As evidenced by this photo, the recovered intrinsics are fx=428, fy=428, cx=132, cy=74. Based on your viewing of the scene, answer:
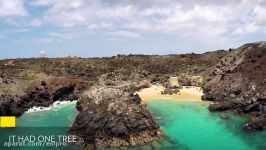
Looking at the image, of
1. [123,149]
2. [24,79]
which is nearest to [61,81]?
[24,79]

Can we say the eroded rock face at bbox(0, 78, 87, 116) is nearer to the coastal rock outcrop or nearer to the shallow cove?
the coastal rock outcrop

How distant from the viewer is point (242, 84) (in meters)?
70.7

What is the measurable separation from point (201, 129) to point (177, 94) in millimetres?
24251

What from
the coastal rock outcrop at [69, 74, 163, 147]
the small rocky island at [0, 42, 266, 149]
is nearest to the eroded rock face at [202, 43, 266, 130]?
the small rocky island at [0, 42, 266, 149]

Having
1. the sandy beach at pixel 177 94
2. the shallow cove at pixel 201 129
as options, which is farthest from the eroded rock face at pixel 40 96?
the shallow cove at pixel 201 129

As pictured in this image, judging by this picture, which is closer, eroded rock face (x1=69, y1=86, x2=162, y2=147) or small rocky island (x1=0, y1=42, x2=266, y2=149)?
eroded rock face (x1=69, y1=86, x2=162, y2=147)

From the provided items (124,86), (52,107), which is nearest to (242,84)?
(124,86)

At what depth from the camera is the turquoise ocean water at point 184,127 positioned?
46175 mm

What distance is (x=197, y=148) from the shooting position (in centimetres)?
4475

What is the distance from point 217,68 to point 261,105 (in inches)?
969

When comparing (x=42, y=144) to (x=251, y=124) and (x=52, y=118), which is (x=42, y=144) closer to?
(x=52, y=118)

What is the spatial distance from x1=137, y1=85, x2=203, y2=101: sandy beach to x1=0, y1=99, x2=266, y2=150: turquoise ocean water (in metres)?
3.91

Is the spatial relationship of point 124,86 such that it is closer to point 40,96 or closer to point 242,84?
point 40,96

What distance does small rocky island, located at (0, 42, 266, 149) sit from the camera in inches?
1925
